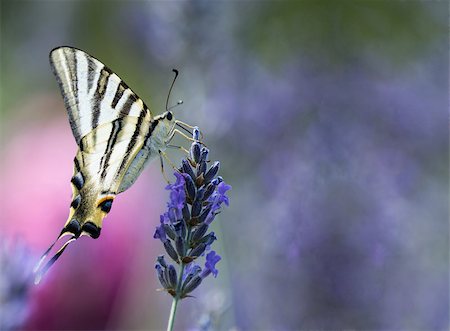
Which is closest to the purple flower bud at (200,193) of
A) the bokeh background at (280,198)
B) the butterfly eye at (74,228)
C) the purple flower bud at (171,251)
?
the purple flower bud at (171,251)

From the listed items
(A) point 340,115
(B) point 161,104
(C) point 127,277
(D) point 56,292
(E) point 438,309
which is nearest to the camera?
(D) point 56,292

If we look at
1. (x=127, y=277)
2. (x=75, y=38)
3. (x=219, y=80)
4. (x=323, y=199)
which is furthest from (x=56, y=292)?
(x=75, y=38)

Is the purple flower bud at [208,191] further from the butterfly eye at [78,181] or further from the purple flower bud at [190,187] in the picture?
the butterfly eye at [78,181]

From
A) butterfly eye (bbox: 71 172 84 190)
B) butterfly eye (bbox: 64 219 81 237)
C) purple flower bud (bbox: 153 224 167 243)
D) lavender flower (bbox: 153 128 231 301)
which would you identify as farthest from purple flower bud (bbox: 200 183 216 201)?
butterfly eye (bbox: 71 172 84 190)

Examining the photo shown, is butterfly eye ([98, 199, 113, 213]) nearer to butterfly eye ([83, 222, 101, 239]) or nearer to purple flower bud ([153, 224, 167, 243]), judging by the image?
butterfly eye ([83, 222, 101, 239])

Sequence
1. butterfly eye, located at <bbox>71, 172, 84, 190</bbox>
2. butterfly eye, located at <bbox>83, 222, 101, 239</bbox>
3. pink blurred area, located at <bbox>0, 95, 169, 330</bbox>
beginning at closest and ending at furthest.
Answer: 1. butterfly eye, located at <bbox>83, 222, 101, 239</bbox>
2. butterfly eye, located at <bbox>71, 172, 84, 190</bbox>
3. pink blurred area, located at <bbox>0, 95, 169, 330</bbox>

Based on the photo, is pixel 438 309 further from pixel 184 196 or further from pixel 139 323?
pixel 184 196
